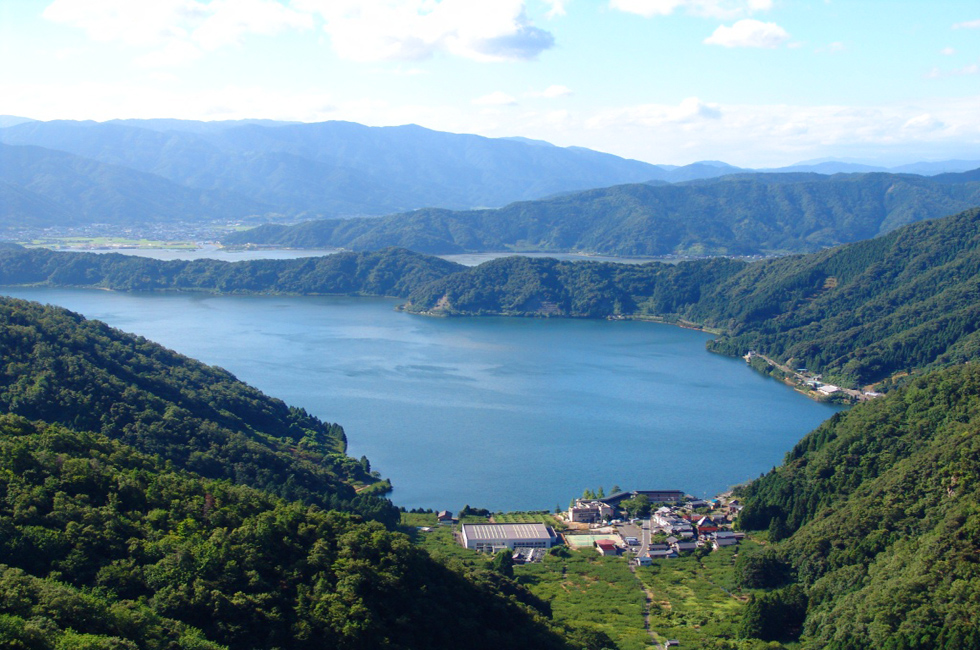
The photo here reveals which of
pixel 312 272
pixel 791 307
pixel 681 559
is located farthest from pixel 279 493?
pixel 312 272

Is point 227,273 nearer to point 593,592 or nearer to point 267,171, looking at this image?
point 593,592

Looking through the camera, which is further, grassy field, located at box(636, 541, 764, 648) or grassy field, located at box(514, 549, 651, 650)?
grassy field, located at box(514, 549, 651, 650)

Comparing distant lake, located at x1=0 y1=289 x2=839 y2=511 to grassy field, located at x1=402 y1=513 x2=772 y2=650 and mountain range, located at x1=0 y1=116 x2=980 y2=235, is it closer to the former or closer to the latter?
grassy field, located at x1=402 y1=513 x2=772 y2=650

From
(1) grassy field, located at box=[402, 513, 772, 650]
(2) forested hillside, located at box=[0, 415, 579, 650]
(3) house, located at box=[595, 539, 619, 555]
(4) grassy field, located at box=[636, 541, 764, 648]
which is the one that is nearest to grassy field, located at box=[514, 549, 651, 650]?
(1) grassy field, located at box=[402, 513, 772, 650]

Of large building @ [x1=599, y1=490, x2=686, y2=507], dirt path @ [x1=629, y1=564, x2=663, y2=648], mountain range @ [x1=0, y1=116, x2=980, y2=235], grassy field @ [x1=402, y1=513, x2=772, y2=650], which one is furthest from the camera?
mountain range @ [x1=0, y1=116, x2=980, y2=235]

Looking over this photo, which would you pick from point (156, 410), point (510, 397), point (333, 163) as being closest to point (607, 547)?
point (156, 410)
